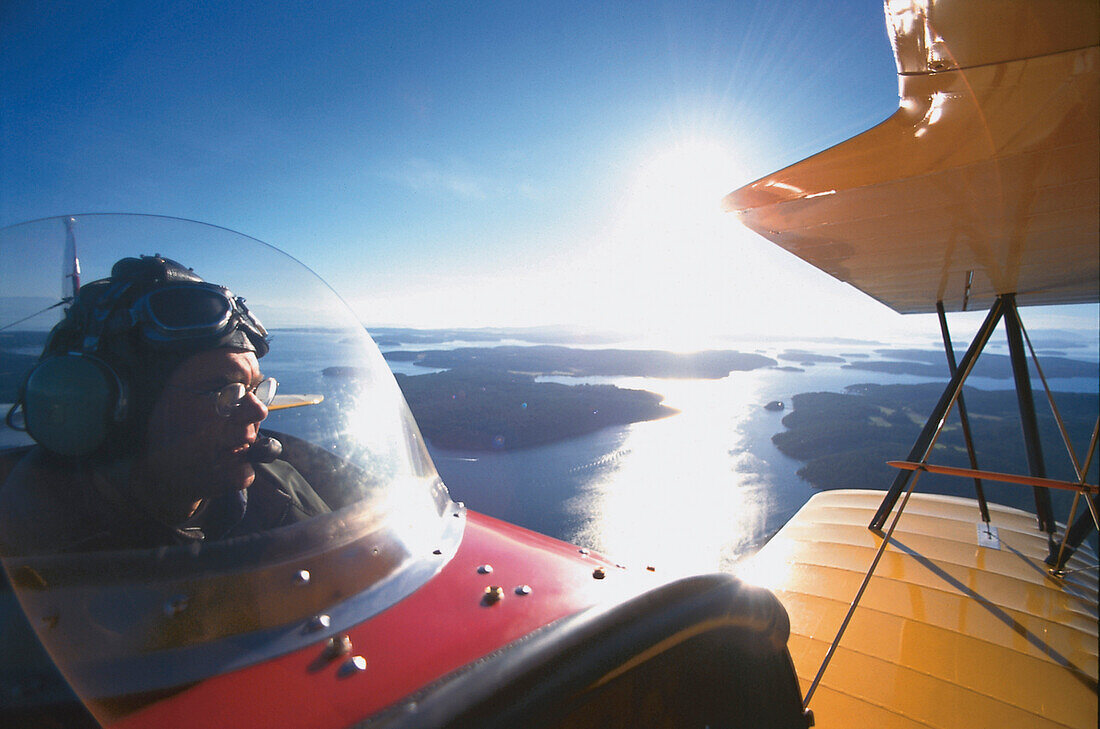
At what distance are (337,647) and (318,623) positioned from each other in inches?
3.9

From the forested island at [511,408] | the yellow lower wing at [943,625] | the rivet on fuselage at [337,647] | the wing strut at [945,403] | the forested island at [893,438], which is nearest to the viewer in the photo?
the rivet on fuselage at [337,647]

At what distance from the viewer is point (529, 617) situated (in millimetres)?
1081

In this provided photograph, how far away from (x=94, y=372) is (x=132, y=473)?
21 cm

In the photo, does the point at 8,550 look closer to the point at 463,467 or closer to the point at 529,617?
the point at 529,617

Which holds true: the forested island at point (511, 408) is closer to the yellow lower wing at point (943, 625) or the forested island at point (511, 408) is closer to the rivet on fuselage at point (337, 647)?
the yellow lower wing at point (943, 625)

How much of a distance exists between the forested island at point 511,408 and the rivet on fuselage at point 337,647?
15330mm

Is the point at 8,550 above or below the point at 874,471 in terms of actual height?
above

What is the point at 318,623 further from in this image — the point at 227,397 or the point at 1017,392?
the point at 1017,392

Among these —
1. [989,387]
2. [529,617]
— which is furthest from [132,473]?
[989,387]

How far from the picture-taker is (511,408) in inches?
911

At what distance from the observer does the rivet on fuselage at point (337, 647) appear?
878 mm

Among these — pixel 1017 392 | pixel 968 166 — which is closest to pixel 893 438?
pixel 1017 392

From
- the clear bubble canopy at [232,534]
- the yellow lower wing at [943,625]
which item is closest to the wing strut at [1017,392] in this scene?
the yellow lower wing at [943,625]

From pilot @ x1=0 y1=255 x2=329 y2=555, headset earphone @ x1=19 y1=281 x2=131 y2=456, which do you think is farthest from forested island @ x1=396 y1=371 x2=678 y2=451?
headset earphone @ x1=19 y1=281 x2=131 y2=456
